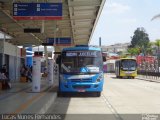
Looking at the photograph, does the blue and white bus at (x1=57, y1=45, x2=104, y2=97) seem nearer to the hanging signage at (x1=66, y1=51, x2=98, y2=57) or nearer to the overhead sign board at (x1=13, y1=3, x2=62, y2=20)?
the hanging signage at (x1=66, y1=51, x2=98, y2=57)

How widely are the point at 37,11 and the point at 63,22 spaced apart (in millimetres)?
14677

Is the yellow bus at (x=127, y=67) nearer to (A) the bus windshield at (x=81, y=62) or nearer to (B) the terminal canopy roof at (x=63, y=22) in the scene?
(B) the terminal canopy roof at (x=63, y=22)

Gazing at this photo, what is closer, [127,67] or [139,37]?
[127,67]

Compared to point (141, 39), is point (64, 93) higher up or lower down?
lower down

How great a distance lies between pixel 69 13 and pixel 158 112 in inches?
655

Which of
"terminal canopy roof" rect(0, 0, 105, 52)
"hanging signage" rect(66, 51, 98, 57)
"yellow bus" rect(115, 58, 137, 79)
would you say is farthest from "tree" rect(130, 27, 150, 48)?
"hanging signage" rect(66, 51, 98, 57)

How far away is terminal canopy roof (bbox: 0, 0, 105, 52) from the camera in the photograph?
87.9 feet

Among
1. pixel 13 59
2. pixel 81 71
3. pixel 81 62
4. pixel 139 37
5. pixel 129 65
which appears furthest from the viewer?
pixel 139 37

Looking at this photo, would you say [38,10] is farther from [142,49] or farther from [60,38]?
[142,49]

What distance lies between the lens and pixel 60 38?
4634 cm

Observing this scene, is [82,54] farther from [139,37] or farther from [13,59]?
[139,37]

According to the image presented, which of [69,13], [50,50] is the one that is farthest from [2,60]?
[50,50]

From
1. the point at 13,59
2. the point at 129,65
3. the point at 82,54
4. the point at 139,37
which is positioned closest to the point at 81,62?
the point at 82,54

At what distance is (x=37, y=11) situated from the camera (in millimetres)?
22422
